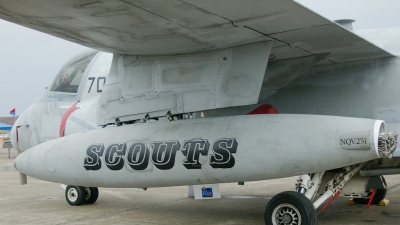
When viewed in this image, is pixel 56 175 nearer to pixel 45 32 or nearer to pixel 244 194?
pixel 45 32

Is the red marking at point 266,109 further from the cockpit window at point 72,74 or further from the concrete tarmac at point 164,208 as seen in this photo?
the cockpit window at point 72,74

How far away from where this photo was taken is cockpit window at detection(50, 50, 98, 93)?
8867 mm

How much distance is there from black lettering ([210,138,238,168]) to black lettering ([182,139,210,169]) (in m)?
0.12

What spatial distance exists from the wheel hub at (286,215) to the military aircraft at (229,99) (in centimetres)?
1

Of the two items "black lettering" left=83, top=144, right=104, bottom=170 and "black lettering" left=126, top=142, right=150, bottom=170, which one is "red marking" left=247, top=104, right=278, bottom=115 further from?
"black lettering" left=83, top=144, right=104, bottom=170

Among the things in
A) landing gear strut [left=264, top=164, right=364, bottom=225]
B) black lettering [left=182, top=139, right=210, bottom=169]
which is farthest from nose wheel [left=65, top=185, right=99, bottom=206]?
landing gear strut [left=264, top=164, right=364, bottom=225]

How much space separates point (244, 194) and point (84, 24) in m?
5.42

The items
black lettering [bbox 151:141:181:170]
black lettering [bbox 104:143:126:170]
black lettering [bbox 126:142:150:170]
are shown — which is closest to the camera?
black lettering [bbox 151:141:181:170]

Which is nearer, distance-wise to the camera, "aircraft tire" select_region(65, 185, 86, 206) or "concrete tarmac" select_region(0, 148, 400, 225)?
"concrete tarmac" select_region(0, 148, 400, 225)

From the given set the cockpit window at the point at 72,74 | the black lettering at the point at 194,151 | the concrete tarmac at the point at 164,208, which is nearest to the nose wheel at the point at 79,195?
the concrete tarmac at the point at 164,208

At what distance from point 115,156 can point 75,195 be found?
2531mm

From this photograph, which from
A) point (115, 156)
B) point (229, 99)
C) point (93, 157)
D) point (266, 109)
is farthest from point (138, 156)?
point (266, 109)

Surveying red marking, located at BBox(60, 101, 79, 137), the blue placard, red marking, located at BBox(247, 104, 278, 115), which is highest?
red marking, located at BBox(60, 101, 79, 137)

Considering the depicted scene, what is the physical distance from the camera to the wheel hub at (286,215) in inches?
215
